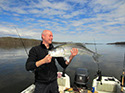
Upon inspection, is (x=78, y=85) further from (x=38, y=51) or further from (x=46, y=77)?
(x=38, y=51)

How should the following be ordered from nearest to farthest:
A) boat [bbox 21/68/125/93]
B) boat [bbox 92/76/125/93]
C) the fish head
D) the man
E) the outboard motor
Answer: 1. the fish head
2. the man
3. boat [bbox 21/68/125/93]
4. boat [bbox 92/76/125/93]
5. the outboard motor

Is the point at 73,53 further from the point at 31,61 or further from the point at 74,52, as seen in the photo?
the point at 31,61

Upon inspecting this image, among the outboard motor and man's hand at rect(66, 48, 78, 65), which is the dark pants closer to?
man's hand at rect(66, 48, 78, 65)

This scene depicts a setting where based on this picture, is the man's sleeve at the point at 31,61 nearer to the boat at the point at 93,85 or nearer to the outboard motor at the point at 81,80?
the boat at the point at 93,85

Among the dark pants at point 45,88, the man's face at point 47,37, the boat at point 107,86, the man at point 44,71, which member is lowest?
the boat at point 107,86

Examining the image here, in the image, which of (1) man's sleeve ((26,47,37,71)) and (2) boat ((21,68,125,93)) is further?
(2) boat ((21,68,125,93))

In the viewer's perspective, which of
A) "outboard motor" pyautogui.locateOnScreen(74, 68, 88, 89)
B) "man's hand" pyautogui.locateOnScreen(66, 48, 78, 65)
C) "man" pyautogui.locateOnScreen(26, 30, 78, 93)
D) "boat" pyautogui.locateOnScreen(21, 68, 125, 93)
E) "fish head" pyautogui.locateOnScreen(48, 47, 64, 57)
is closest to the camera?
"fish head" pyautogui.locateOnScreen(48, 47, 64, 57)

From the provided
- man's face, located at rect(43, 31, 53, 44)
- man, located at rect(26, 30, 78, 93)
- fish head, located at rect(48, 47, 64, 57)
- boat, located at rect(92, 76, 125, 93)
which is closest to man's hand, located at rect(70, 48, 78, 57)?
fish head, located at rect(48, 47, 64, 57)

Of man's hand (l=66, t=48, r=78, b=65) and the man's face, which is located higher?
the man's face

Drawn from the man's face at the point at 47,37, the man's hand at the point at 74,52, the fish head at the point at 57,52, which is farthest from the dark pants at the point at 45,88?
the man's face at the point at 47,37

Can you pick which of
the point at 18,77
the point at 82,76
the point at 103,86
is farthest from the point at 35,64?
the point at 18,77

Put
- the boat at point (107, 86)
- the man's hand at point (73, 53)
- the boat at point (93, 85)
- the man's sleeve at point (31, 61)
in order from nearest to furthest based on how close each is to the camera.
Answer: the man's sleeve at point (31, 61)
the man's hand at point (73, 53)
the boat at point (93, 85)
the boat at point (107, 86)

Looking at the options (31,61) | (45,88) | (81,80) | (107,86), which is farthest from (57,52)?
(107,86)

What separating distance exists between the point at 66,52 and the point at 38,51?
1236 mm
